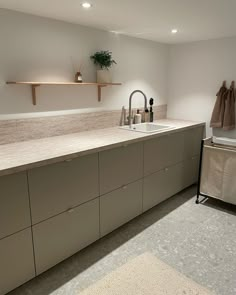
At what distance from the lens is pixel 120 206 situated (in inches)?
89.8

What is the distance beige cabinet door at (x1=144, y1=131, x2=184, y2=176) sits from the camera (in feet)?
8.17

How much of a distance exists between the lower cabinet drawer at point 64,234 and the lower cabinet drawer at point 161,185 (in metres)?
0.70

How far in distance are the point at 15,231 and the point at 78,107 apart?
1.39m

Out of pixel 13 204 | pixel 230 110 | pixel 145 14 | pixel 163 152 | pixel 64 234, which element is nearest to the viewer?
pixel 13 204

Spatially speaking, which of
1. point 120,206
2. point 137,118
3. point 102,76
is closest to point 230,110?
point 137,118

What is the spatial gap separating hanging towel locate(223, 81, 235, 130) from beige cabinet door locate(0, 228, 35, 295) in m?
2.50

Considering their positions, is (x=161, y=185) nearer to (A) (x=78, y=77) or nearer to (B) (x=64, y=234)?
(B) (x=64, y=234)

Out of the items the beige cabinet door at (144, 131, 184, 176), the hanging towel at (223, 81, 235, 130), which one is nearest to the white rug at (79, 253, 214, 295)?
the beige cabinet door at (144, 131, 184, 176)

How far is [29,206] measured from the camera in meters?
1.61

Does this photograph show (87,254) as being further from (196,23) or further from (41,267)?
(196,23)

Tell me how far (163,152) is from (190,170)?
73 centimetres

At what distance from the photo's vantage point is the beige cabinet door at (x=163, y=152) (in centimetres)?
249

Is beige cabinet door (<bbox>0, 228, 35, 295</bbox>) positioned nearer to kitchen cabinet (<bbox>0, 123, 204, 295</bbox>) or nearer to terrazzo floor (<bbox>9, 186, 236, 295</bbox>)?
kitchen cabinet (<bbox>0, 123, 204, 295</bbox>)

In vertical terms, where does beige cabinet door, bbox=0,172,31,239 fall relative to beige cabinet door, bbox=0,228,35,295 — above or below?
above
